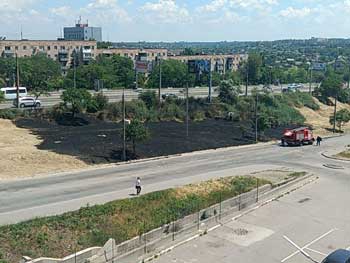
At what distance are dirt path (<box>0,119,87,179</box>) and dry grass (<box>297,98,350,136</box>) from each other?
39.7 m

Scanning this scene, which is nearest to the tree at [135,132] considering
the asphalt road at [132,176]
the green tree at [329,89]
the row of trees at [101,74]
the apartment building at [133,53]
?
the asphalt road at [132,176]

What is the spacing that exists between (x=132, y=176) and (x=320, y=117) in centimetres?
5833

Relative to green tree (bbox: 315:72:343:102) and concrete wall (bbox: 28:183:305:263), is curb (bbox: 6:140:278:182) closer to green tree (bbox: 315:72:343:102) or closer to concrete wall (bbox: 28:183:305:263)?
concrete wall (bbox: 28:183:305:263)

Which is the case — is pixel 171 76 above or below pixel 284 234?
above

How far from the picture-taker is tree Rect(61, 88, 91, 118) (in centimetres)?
5584

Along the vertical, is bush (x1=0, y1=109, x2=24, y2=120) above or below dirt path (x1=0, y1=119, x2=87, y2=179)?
above

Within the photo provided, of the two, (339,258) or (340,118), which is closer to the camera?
(339,258)

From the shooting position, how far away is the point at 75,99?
184 feet

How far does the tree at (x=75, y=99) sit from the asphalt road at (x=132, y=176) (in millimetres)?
15018

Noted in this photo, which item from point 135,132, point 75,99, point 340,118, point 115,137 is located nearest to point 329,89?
point 340,118

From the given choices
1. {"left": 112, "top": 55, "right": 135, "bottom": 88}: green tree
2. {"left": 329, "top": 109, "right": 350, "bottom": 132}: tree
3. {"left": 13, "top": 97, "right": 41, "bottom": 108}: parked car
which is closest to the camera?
{"left": 13, "top": 97, "right": 41, "bottom": 108}: parked car

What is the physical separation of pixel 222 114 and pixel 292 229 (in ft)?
142

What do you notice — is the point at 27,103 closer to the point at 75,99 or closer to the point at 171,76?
the point at 75,99

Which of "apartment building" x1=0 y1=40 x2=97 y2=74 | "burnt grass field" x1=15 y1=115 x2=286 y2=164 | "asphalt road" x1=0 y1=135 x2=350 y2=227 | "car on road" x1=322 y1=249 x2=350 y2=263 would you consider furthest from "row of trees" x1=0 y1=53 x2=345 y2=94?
"car on road" x1=322 y1=249 x2=350 y2=263
